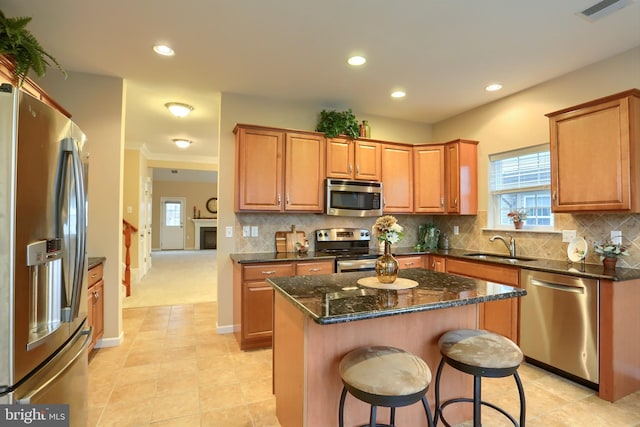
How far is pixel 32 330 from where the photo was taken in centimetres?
131

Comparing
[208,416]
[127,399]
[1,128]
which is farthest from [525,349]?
[1,128]

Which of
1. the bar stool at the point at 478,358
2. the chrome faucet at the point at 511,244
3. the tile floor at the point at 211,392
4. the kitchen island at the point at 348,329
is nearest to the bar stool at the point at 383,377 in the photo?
the kitchen island at the point at 348,329

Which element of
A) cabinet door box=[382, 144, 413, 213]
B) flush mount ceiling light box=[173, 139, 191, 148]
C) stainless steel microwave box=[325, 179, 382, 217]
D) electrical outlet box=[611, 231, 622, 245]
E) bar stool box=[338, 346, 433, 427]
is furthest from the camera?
flush mount ceiling light box=[173, 139, 191, 148]

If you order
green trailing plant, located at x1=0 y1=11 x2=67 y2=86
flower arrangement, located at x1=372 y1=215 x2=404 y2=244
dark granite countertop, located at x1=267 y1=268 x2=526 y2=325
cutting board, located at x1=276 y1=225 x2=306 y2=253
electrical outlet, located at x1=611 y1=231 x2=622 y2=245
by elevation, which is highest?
green trailing plant, located at x1=0 y1=11 x2=67 y2=86

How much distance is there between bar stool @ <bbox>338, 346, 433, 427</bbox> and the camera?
4.31 ft

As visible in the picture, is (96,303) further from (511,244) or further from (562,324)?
(511,244)

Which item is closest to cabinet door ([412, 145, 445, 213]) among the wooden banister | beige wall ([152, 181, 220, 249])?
the wooden banister

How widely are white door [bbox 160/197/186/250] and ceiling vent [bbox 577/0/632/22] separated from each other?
12.8 metres

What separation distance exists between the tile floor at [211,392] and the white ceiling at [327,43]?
2424 mm

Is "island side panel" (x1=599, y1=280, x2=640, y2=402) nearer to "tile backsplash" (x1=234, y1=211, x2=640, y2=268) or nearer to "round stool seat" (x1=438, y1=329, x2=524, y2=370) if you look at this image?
"tile backsplash" (x1=234, y1=211, x2=640, y2=268)

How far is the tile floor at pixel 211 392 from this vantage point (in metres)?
2.12

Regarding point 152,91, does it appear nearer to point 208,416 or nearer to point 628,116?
point 208,416

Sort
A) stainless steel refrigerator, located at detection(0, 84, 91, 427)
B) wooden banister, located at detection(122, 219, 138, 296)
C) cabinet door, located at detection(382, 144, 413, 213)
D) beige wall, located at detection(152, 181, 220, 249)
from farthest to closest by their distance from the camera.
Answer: beige wall, located at detection(152, 181, 220, 249)
wooden banister, located at detection(122, 219, 138, 296)
cabinet door, located at detection(382, 144, 413, 213)
stainless steel refrigerator, located at detection(0, 84, 91, 427)

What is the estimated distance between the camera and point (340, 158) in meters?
3.93
